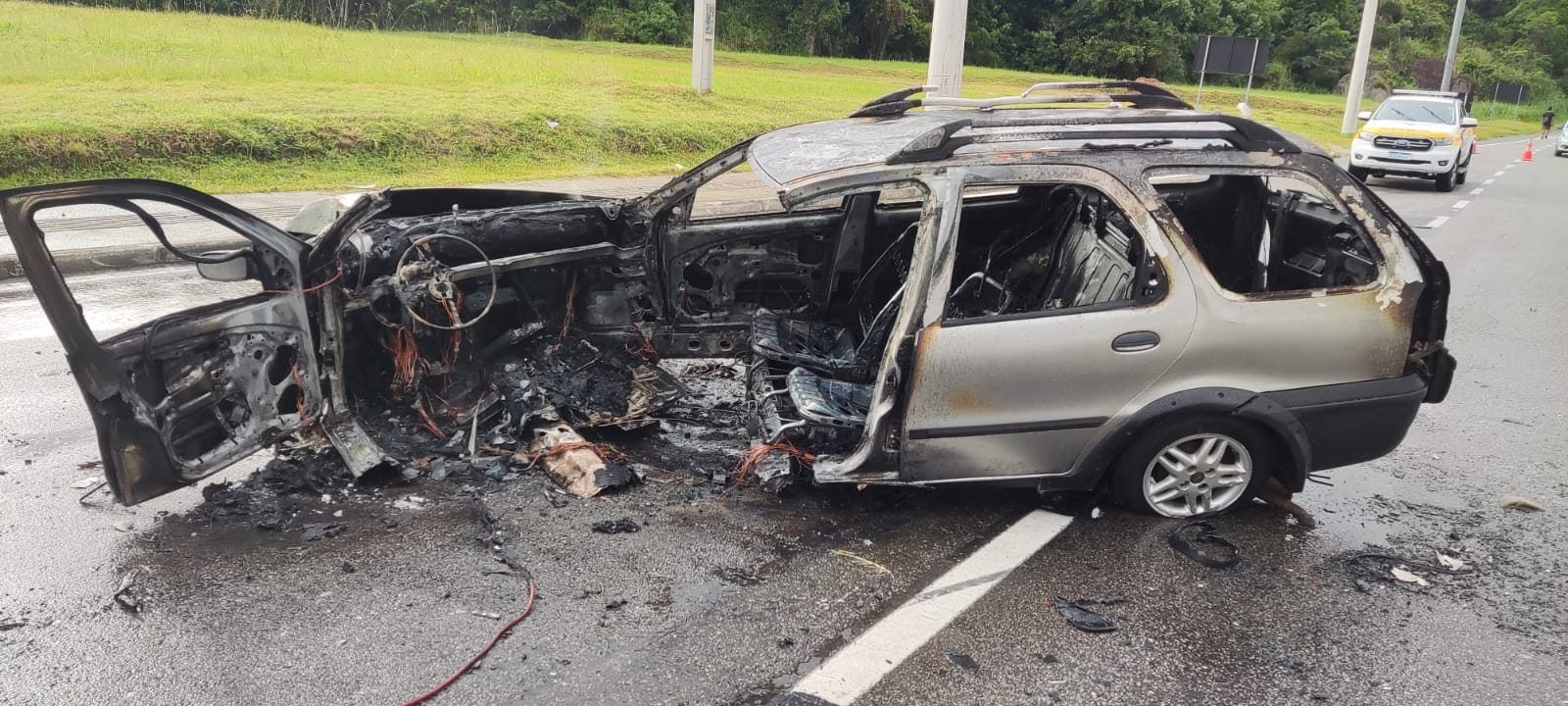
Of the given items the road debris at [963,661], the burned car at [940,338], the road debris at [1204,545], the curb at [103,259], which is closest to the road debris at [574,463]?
the burned car at [940,338]

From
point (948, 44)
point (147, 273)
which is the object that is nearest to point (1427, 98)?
point (948, 44)

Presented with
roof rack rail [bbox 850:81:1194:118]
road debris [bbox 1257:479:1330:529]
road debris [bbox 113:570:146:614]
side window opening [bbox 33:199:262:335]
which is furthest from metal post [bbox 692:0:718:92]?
road debris [bbox 113:570:146:614]

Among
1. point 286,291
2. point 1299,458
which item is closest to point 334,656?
point 286,291

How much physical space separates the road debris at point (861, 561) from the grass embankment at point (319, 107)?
34.8 feet

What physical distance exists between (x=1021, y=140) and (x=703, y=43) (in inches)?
682

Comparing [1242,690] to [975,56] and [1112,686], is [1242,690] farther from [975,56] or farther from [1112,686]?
[975,56]

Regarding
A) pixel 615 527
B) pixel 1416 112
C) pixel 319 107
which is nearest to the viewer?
pixel 615 527

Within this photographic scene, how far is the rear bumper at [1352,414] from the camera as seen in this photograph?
3.91 metres

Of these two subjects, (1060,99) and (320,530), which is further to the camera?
(1060,99)

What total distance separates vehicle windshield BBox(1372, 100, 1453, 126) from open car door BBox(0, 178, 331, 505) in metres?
19.8

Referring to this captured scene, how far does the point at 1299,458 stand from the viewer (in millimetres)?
3977

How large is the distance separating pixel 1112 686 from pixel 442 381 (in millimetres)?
3238

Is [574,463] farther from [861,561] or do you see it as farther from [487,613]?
[861,561]

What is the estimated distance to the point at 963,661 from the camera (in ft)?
10.3
